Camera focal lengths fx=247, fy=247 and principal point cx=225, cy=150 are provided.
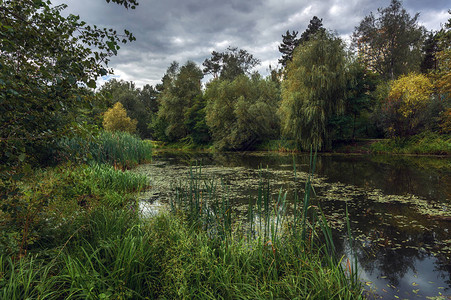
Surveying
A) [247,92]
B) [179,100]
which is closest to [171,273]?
[247,92]

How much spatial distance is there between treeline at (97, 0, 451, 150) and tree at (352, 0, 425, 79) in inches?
3.6

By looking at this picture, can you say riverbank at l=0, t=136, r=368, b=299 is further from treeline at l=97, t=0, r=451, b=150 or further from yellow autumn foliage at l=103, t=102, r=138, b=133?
yellow autumn foliage at l=103, t=102, r=138, b=133

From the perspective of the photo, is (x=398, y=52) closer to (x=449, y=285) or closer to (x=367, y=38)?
(x=367, y=38)

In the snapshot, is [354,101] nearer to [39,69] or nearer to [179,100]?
[39,69]

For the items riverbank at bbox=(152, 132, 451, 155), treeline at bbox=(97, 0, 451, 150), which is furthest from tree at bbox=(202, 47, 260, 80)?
riverbank at bbox=(152, 132, 451, 155)

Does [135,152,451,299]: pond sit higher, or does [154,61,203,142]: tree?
[154,61,203,142]: tree

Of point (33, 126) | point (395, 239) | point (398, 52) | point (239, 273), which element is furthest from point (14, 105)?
point (398, 52)

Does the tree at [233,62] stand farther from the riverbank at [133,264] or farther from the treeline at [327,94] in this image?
the riverbank at [133,264]

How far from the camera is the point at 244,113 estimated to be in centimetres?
2242

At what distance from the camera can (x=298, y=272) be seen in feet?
7.89

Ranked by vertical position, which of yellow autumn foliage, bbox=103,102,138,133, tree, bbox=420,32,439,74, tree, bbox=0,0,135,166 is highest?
tree, bbox=420,32,439,74

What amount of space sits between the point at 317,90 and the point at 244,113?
722 cm

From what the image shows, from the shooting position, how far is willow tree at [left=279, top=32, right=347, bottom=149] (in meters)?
16.7

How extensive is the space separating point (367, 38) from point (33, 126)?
3208 cm
